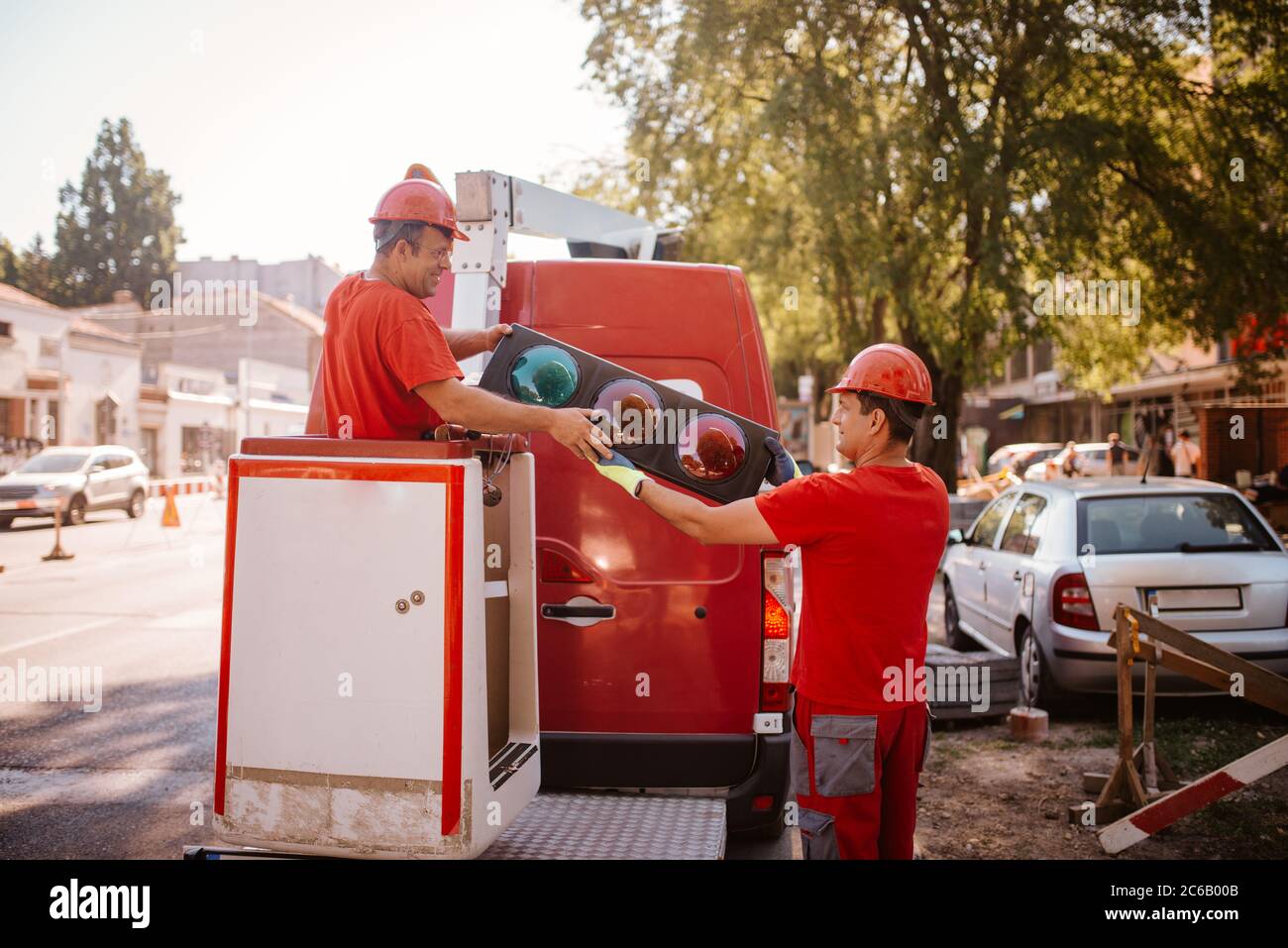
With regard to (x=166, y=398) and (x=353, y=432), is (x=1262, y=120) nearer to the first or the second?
(x=353, y=432)

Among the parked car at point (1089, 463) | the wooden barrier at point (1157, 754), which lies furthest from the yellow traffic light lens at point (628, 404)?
the parked car at point (1089, 463)

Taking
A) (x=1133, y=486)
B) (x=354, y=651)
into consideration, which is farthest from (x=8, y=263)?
(x=354, y=651)

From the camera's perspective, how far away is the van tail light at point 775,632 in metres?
4.19

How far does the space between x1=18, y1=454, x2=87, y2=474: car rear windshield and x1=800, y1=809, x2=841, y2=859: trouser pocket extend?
963 inches

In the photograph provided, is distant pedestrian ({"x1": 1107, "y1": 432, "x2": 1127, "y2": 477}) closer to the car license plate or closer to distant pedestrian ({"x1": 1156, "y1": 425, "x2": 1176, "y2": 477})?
distant pedestrian ({"x1": 1156, "y1": 425, "x2": 1176, "y2": 477})

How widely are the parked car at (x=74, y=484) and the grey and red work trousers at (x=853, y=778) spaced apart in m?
21.5

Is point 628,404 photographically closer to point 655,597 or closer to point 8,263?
point 655,597

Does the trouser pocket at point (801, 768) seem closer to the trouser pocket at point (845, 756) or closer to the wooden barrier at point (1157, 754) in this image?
the trouser pocket at point (845, 756)

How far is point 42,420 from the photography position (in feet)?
126

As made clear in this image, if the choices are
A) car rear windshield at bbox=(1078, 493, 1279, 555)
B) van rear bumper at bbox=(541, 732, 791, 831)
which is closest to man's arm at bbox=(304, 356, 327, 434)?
van rear bumper at bbox=(541, 732, 791, 831)

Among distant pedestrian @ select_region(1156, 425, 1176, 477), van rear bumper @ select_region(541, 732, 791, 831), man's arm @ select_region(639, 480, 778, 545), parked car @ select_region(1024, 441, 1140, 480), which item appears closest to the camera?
man's arm @ select_region(639, 480, 778, 545)

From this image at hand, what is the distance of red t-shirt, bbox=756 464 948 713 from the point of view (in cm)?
297

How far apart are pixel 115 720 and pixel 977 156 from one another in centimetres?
1274
